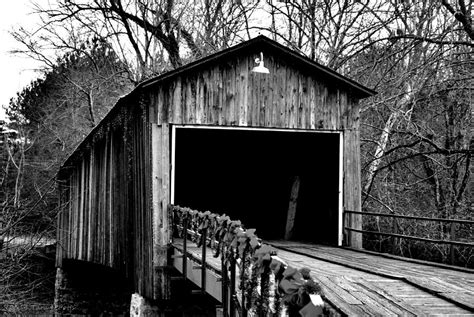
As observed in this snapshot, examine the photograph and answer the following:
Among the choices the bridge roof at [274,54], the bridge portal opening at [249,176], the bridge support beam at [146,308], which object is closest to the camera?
the bridge roof at [274,54]

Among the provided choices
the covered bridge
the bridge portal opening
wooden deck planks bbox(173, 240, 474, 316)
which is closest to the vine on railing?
wooden deck planks bbox(173, 240, 474, 316)

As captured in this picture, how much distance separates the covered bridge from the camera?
10.8 m

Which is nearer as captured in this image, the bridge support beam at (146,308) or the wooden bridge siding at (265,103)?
the wooden bridge siding at (265,103)

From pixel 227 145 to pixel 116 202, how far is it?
3845mm

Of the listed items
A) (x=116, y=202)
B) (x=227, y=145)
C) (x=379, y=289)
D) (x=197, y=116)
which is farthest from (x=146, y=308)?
(x=227, y=145)

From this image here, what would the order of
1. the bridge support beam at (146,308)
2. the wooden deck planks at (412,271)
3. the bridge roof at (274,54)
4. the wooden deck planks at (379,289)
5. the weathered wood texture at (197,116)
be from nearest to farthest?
the wooden deck planks at (379,289), the wooden deck planks at (412,271), the weathered wood texture at (197,116), the bridge roof at (274,54), the bridge support beam at (146,308)

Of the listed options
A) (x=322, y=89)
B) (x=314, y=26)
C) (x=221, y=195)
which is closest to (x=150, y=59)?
(x=314, y=26)

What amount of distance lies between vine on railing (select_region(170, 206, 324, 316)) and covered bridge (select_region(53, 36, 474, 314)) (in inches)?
95.5

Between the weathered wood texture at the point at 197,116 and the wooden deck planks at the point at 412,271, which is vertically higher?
the weathered wood texture at the point at 197,116

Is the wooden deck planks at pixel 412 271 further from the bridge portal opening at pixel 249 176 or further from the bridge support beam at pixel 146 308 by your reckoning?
the bridge portal opening at pixel 249 176

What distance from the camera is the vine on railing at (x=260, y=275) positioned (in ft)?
13.5

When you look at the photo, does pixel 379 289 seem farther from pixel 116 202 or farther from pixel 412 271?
pixel 116 202

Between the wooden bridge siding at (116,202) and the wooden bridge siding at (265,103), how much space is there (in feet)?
2.14

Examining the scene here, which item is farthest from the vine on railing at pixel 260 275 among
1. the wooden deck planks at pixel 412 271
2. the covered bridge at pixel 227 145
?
the covered bridge at pixel 227 145
